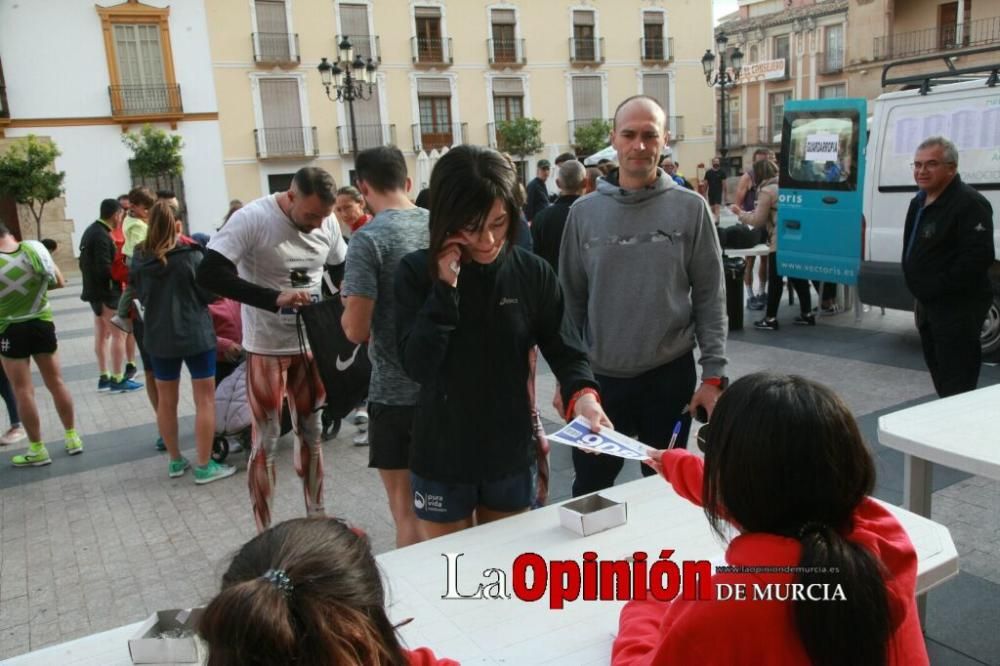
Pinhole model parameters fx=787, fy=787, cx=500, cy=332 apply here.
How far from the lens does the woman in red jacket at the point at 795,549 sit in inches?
45.6

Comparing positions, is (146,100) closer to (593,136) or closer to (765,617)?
(593,136)

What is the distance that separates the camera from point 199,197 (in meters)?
28.6

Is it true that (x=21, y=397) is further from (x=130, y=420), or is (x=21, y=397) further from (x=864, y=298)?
(x=864, y=298)

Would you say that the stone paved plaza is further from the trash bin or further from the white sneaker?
the trash bin

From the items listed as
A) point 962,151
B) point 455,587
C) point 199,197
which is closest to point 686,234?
point 455,587

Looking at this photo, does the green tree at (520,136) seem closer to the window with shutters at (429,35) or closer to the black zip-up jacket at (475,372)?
the window with shutters at (429,35)

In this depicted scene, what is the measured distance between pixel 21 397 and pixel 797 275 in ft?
22.6

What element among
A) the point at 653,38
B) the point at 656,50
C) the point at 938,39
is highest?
the point at 653,38

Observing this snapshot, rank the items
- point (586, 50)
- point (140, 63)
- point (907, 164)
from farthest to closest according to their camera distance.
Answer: point (586, 50)
point (140, 63)
point (907, 164)

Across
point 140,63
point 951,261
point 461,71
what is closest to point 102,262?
point 951,261

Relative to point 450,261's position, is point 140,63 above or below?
above

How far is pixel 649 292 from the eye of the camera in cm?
287

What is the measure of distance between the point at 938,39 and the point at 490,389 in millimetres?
34592

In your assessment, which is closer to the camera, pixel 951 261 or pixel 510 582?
pixel 510 582
